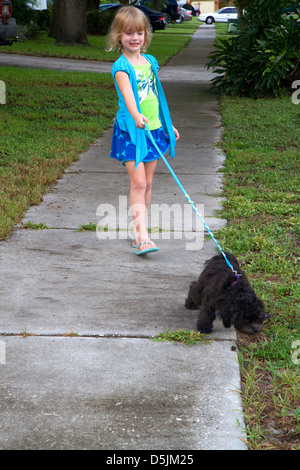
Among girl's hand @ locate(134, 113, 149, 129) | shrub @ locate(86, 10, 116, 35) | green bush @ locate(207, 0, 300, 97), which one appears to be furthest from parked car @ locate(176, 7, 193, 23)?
girl's hand @ locate(134, 113, 149, 129)

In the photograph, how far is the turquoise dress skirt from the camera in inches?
179

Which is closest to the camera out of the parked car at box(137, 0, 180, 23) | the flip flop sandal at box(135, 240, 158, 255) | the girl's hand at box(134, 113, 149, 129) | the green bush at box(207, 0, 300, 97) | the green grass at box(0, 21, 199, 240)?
the girl's hand at box(134, 113, 149, 129)

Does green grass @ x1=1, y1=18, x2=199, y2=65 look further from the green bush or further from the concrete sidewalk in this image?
the concrete sidewalk

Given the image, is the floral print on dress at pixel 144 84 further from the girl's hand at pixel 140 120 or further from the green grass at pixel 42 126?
the green grass at pixel 42 126

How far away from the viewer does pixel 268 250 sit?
4574mm

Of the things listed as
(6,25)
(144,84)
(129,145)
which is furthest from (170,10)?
(129,145)

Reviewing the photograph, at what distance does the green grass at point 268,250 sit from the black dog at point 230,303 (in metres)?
0.12

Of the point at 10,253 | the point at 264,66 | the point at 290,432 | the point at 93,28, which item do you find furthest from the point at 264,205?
the point at 93,28

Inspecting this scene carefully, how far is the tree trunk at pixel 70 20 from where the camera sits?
22578mm

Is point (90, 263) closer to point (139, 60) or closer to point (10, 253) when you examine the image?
point (10, 253)

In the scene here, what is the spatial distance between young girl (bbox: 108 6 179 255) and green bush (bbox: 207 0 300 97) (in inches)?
307

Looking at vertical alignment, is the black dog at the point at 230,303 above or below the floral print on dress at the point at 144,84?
below

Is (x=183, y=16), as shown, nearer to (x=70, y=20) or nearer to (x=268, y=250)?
(x=70, y=20)

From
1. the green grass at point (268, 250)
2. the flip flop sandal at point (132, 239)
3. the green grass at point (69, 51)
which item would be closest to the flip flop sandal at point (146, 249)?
the flip flop sandal at point (132, 239)
